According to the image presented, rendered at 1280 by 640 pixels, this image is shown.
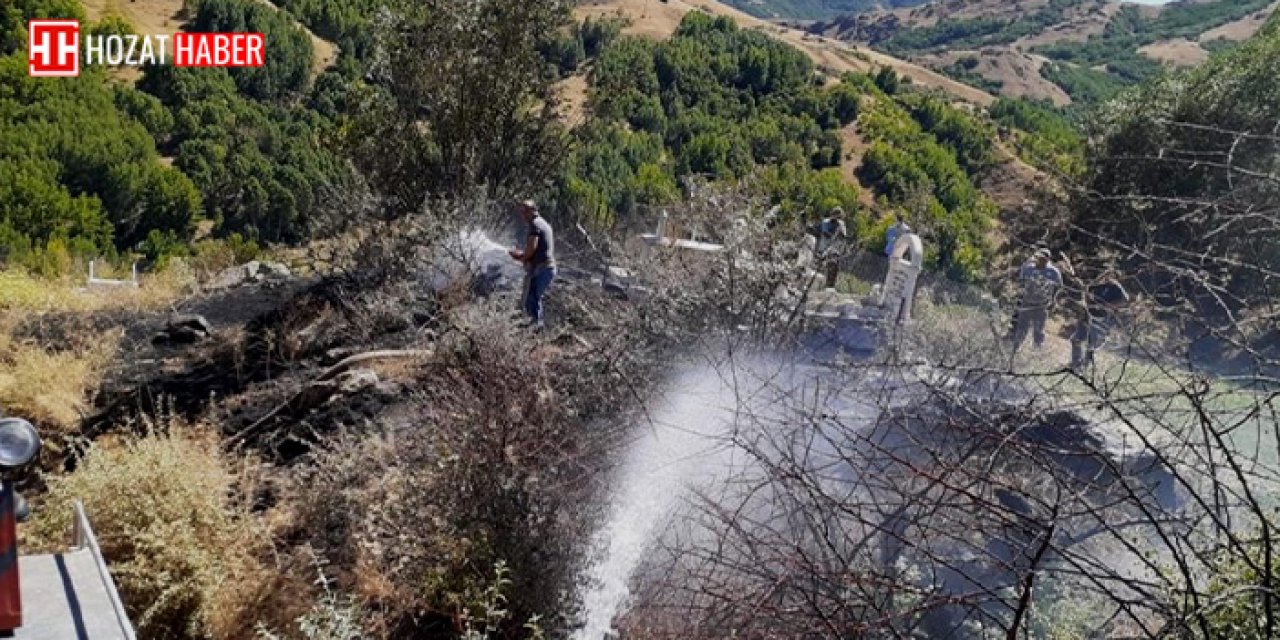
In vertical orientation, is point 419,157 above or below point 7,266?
above

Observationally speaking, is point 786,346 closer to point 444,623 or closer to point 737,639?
point 444,623

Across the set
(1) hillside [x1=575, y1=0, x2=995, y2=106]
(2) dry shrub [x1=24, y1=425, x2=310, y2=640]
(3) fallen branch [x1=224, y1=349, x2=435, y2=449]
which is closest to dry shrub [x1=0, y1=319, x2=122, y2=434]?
(3) fallen branch [x1=224, y1=349, x2=435, y2=449]

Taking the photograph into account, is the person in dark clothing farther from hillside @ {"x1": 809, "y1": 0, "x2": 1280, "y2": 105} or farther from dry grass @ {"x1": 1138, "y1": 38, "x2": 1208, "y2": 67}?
dry grass @ {"x1": 1138, "y1": 38, "x2": 1208, "y2": 67}

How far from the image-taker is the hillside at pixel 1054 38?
80.8 m

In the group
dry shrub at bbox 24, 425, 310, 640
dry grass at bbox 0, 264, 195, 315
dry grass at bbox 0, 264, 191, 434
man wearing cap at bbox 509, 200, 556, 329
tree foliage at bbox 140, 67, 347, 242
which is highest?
man wearing cap at bbox 509, 200, 556, 329

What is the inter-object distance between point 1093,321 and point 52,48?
37.4m

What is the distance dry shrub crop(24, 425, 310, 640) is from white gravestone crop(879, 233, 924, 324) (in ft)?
18.9

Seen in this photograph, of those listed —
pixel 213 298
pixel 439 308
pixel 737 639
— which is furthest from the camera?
pixel 213 298

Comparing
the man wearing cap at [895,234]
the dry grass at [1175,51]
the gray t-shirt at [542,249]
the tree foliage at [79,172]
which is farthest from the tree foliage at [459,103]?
the dry grass at [1175,51]

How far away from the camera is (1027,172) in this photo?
39438mm

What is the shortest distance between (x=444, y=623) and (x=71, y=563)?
1696 mm

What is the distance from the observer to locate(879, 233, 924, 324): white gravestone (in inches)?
364

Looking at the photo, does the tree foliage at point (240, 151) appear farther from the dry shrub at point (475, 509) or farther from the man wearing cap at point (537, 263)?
the dry shrub at point (475, 509)

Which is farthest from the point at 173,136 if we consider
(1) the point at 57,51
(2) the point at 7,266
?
(2) the point at 7,266
